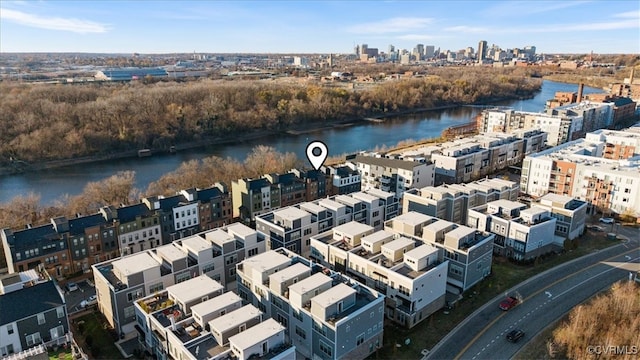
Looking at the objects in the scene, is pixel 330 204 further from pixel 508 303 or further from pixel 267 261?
pixel 508 303

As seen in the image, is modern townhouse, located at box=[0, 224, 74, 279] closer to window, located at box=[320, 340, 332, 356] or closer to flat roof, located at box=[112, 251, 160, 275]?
flat roof, located at box=[112, 251, 160, 275]

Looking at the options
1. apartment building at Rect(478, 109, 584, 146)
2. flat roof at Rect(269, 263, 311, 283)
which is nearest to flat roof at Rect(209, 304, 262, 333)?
flat roof at Rect(269, 263, 311, 283)

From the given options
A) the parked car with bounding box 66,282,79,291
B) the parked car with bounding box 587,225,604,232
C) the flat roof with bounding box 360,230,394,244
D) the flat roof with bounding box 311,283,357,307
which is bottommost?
the parked car with bounding box 66,282,79,291

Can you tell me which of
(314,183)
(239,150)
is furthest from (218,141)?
(314,183)

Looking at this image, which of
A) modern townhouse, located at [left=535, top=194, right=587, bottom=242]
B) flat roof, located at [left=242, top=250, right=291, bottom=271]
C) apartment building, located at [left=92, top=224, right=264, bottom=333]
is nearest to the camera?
apartment building, located at [left=92, top=224, right=264, bottom=333]

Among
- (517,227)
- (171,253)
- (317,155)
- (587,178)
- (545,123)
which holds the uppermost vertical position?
(545,123)

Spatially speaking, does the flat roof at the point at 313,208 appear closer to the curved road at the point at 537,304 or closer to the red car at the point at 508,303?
the curved road at the point at 537,304
